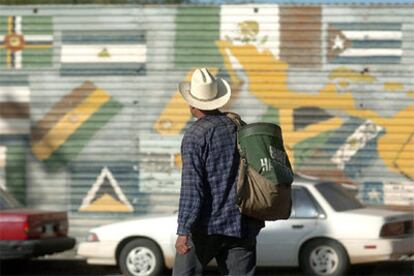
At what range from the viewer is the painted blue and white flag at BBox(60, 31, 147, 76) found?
52.0ft

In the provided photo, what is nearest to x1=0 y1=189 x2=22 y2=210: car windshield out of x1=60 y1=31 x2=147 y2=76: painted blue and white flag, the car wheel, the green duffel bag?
the car wheel

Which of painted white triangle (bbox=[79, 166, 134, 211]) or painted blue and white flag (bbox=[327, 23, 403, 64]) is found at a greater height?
painted blue and white flag (bbox=[327, 23, 403, 64])

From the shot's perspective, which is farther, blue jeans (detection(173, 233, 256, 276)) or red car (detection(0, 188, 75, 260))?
red car (detection(0, 188, 75, 260))

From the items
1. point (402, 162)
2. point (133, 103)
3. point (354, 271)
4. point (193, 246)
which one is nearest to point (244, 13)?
point (133, 103)

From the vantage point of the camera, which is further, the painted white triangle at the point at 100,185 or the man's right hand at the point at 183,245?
the painted white triangle at the point at 100,185

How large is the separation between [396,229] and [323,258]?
101 centimetres

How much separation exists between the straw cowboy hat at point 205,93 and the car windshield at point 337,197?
6.51 metres

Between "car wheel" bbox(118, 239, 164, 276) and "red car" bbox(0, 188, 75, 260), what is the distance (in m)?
1.09

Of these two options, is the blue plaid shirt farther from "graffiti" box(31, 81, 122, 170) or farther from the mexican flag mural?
"graffiti" box(31, 81, 122, 170)

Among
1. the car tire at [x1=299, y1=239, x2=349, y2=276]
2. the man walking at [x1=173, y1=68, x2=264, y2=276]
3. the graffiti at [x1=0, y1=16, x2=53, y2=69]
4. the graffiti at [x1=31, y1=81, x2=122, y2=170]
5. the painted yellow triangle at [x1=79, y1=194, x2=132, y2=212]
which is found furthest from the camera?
the graffiti at [x1=0, y1=16, x2=53, y2=69]

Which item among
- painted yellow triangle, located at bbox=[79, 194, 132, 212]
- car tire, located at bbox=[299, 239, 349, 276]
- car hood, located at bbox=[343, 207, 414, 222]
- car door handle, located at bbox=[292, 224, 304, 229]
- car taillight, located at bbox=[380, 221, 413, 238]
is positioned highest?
painted yellow triangle, located at bbox=[79, 194, 132, 212]

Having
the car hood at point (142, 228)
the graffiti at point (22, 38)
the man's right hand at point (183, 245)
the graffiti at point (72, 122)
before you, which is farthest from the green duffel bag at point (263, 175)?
the graffiti at point (22, 38)

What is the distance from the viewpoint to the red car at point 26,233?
12008 millimetres

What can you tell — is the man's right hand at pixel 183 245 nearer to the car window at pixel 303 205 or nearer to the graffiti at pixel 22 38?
the car window at pixel 303 205
